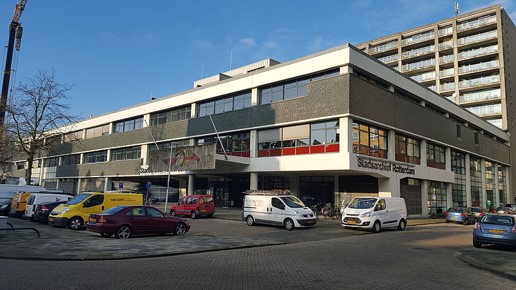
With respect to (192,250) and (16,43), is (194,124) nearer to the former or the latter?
(192,250)

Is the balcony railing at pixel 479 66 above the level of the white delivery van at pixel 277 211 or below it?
above

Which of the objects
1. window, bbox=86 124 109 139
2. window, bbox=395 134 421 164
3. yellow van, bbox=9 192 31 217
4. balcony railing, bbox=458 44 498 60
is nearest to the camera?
yellow van, bbox=9 192 31 217

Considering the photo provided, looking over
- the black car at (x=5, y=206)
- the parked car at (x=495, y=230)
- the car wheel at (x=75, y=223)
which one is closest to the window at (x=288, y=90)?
the parked car at (x=495, y=230)

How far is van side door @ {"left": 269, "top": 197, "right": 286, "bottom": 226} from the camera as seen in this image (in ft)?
71.3

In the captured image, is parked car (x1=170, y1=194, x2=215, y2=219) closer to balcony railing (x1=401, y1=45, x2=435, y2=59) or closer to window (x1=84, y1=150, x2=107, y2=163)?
window (x1=84, y1=150, x2=107, y2=163)

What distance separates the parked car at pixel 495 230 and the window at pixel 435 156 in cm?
2414

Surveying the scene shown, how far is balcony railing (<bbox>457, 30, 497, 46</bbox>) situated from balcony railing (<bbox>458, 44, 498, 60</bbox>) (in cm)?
148

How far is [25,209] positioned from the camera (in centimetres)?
2439

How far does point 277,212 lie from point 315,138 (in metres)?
10.2

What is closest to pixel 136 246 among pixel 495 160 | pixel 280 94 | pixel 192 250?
pixel 192 250

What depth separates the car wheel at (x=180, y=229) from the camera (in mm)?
17750

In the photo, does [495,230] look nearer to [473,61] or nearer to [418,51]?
[473,61]

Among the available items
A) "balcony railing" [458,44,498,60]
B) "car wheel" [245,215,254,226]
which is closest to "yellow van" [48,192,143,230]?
"car wheel" [245,215,254,226]

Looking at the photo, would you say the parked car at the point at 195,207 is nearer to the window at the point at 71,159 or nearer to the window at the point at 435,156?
the window at the point at 435,156
